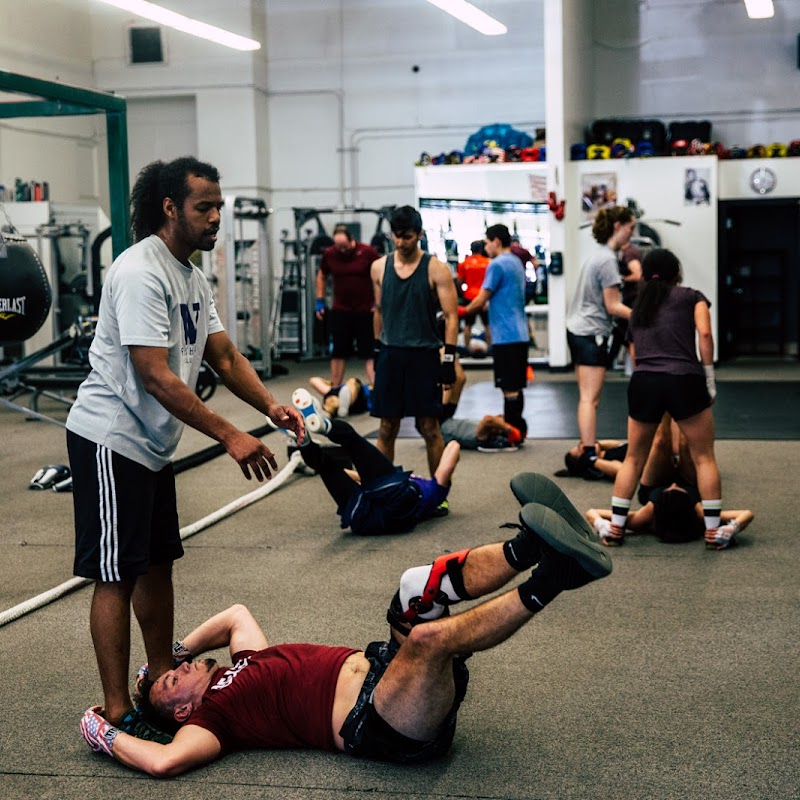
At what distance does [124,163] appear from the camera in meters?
6.55

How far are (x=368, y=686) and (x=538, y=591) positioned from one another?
0.52 m

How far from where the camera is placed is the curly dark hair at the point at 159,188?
2898 mm

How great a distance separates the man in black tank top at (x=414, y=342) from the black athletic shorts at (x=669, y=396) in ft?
4.07

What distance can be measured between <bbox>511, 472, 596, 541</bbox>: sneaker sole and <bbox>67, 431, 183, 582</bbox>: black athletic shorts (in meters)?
0.95

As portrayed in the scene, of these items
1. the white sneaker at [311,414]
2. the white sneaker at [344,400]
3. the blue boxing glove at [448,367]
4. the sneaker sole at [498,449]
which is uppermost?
the blue boxing glove at [448,367]

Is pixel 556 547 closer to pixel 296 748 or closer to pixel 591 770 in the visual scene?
pixel 591 770

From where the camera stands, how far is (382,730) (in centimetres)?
265

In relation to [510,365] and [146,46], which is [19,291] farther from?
[146,46]


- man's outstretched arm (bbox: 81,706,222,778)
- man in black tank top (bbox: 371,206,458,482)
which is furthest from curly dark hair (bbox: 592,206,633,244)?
man's outstretched arm (bbox: 81,706,222,778)

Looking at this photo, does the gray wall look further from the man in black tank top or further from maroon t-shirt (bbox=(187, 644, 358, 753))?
maroon t-shirt (bbox=(187, 644, 358, 753))

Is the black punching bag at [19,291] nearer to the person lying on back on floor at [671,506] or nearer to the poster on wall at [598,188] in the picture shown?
the person lying on back on floor at [671,506]

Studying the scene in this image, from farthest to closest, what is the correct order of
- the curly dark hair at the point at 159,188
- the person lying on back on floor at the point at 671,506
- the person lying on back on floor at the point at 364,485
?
the person lying on back on floor at the point at 364,485, the person lying on back on floor at the point at 671,506, the curly dark hair at the point at 159,188

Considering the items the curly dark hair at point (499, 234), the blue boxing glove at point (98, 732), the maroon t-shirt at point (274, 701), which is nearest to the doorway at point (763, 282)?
the curly dark hair at point (499, 234)

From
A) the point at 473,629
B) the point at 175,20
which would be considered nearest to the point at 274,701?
the point at 473,629
